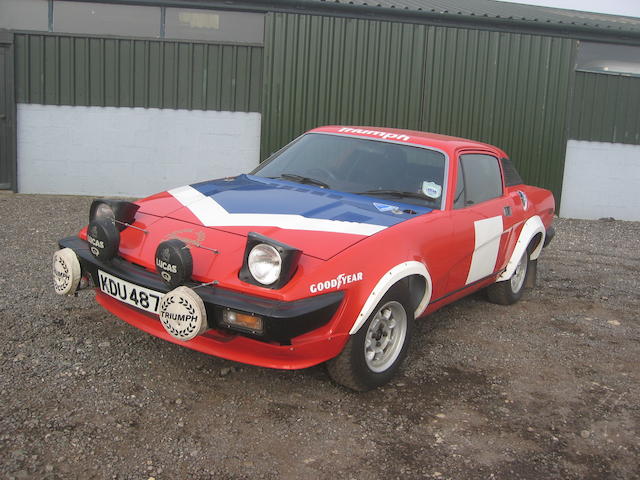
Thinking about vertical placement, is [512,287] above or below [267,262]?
below

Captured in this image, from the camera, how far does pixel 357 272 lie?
→ 3.15m

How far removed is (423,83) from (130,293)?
8.86m

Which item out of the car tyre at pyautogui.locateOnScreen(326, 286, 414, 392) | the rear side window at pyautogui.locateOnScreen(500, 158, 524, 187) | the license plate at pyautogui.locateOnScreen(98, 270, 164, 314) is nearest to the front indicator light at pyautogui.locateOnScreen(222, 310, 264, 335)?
the license plate at pyautogui.locateOnScreen(98, 270, 164, 314)

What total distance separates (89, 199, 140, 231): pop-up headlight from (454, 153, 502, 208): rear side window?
2.09 meters

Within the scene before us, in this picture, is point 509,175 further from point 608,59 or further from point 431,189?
point 608,59

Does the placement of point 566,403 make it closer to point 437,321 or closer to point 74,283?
point 437,321

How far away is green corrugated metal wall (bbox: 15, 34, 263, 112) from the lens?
34.0 feet

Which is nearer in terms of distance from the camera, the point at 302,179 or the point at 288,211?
the point at 288,211

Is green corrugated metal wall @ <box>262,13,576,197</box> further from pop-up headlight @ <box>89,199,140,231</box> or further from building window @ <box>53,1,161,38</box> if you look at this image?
pop-up headlight @ <box>89,199,140,231</box>

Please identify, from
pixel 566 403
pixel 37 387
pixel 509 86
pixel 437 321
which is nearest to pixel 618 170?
pixel 509 86

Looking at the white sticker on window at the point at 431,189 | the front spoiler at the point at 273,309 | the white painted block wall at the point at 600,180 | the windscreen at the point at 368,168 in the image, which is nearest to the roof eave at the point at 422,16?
the white painted block wall at the point at 600,180

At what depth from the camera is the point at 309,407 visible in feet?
10.6

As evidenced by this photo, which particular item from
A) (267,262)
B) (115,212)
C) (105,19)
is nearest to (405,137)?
(267,262)

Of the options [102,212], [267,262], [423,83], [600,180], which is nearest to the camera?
[267,262]
